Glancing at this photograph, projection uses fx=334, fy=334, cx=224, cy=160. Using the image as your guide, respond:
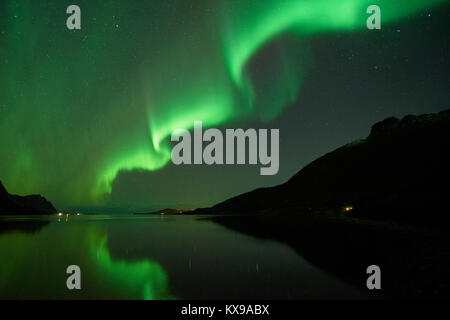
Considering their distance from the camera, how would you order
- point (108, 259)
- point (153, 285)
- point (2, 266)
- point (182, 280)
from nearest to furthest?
point (153, 285), point (182, 280), point (2, 266), point (108, 259)

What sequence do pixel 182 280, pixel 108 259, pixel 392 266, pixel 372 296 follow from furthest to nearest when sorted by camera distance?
1. pixel 108 259
2. pixel 392 266
3. pixel 182 280
4. pixel 372 296

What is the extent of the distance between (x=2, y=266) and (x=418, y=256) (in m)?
27.8

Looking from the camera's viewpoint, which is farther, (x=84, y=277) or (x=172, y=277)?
(x=84, y=277)

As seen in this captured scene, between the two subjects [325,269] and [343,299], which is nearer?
[343,299]

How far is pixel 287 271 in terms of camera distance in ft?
64.5

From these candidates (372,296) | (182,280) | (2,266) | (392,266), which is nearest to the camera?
(372,296)
